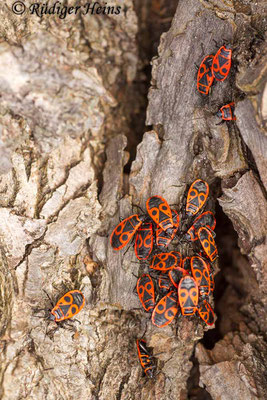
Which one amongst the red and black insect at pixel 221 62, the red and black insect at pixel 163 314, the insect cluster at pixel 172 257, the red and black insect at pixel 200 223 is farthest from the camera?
the red and black insect at pixel 200 223

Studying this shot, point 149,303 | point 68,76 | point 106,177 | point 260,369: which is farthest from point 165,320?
point 68,76

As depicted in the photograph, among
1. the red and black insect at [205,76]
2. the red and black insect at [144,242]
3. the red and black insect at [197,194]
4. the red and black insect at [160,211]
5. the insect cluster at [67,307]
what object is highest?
the red and black insect at [205,76]

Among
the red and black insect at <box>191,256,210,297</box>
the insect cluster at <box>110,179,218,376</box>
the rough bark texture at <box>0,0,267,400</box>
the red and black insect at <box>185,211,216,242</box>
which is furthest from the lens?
the red and black insect at <box>185,211,216,242</box>

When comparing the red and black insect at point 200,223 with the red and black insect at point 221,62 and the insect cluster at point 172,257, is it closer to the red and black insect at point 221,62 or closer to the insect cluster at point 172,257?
the insect cluster at point 172,257

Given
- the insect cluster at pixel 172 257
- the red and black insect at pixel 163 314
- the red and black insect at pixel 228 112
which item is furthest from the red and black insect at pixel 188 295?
the red and black insect at pixel 228 112

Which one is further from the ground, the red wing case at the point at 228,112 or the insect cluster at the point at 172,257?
the red wing case at the point at 228,112

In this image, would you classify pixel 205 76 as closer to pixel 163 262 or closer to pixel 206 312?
pixel 163 262

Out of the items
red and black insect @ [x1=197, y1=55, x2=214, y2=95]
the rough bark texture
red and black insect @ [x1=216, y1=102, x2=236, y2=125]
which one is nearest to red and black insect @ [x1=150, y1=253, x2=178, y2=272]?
the rough bark texture

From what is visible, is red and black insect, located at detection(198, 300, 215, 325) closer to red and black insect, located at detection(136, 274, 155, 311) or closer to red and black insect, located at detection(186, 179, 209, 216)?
red and black insect, located at detection(136, 274, 155, 311)
